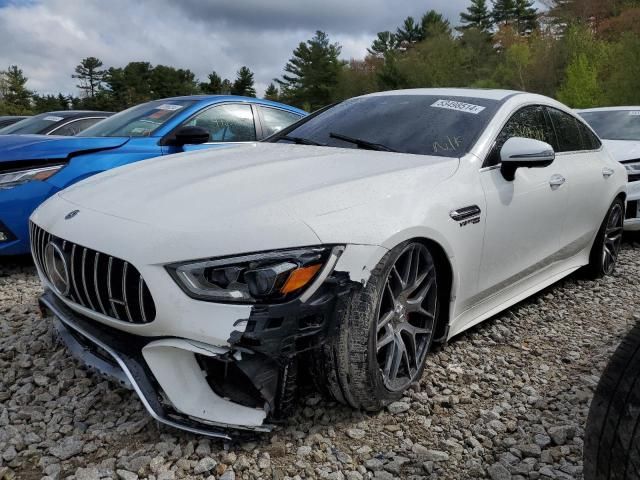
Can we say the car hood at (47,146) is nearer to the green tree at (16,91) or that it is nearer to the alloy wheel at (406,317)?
the alloy wheel at (406,317)

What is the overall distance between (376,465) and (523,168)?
1730mm

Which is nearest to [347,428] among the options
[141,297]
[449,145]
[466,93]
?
[141,297]

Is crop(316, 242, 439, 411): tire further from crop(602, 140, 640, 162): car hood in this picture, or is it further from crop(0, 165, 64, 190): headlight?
crop(602, 140, 640, 162): car hood

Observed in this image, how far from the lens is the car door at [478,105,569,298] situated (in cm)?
256

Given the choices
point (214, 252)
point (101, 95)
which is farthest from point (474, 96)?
point (101, 95)

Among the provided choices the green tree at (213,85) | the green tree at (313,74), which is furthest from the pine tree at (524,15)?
the green tree at (213,85)

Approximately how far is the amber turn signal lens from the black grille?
0.44 metres

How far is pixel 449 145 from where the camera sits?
262cm

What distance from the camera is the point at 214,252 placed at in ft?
5.60

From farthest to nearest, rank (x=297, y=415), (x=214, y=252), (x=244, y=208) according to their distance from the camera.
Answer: (x=297, y=415) → (x=244, y=208) → (x=214, y=252)

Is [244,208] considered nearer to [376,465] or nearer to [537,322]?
[376,465]

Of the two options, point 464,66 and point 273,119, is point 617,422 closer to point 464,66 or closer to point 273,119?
point 273,119

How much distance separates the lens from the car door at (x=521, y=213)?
8.41 ft

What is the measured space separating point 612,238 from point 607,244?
111 mm
